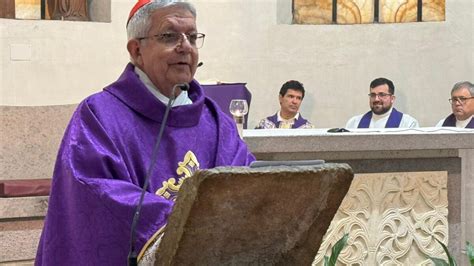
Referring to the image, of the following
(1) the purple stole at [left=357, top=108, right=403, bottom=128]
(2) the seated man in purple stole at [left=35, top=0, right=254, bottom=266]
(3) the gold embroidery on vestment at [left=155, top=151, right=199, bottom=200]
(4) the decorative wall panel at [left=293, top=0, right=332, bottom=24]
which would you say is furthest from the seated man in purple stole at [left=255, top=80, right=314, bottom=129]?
(3) the gold embroidery on vestment at [left=155, top=151, right=199, bottom=200]

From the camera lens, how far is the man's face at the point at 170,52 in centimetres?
293

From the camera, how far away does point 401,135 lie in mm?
4891

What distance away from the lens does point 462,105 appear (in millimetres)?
8945

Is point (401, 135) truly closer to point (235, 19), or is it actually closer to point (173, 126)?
point (173, 126)

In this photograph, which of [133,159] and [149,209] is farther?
[133,159]

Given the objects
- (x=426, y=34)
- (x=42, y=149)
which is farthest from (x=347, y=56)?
(x=42, y=149)

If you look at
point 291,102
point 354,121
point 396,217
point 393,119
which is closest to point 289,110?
point 291,102

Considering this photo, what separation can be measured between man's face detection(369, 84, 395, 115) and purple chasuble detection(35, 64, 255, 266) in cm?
628

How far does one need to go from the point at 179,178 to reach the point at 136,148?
184 mm

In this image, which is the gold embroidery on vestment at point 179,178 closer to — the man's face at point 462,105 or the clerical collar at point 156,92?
the clerical collar at point 156,92

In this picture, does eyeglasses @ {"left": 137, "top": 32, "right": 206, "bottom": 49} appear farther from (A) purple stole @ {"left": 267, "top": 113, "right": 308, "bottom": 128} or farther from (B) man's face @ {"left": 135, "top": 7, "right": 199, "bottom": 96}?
(A) purple stole @ {"left": 267, "top": 113, "right": 308, "bottom": 128}

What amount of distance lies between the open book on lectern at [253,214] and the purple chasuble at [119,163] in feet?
1.07

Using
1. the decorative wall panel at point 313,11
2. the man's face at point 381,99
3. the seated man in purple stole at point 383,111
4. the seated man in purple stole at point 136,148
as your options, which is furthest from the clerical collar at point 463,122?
the seated man in purple stole at point 136,148

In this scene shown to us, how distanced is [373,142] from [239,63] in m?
5.34
